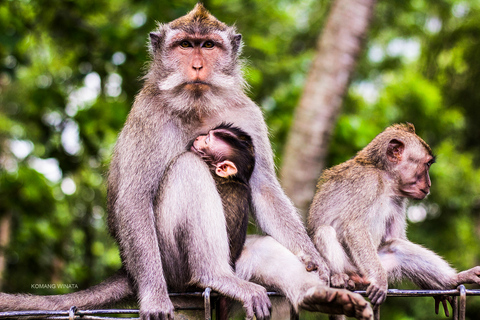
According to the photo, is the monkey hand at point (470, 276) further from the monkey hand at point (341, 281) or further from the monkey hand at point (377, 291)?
the monkey hand at point (341, 281)

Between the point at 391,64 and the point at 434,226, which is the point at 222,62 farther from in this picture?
the point at 391,64

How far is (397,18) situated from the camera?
1219cm

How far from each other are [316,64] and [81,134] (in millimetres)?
3261

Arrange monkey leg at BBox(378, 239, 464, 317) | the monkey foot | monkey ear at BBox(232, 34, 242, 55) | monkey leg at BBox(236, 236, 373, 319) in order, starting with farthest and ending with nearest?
monkey ear at BBox(232, 34, 242, 55) < monkey leg at BBox(378, 239, 464, 317) < monkey leg at BBox(236, 236, 373, 319) < the monkey foot

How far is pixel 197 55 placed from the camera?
3773mm

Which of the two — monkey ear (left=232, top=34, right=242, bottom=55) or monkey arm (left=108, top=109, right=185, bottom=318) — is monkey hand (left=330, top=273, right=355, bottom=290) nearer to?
monkey arm (left=108, top=109, right=185, bottom=318)

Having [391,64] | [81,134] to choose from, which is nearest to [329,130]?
[81,134]

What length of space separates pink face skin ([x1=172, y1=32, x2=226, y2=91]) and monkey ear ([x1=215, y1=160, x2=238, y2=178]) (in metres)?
0.56

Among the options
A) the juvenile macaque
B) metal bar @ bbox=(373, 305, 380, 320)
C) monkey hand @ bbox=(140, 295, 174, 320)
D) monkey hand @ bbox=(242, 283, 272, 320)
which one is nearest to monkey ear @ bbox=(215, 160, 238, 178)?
the juvenile macaque

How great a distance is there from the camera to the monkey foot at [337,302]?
266 cm

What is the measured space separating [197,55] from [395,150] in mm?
1631

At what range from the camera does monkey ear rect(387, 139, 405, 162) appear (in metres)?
3.88

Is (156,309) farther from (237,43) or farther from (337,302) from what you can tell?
(237,43)

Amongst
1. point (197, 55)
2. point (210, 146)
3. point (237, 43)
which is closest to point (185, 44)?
point (197, 55)
